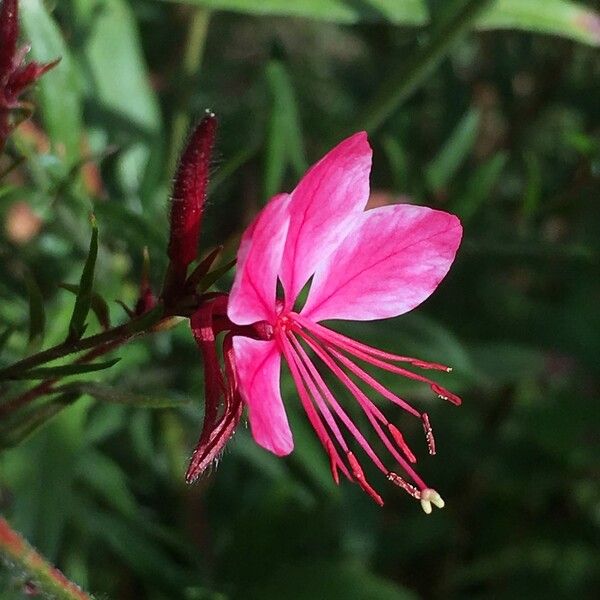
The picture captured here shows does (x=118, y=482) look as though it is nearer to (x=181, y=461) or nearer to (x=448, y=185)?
(x=181, y=461)

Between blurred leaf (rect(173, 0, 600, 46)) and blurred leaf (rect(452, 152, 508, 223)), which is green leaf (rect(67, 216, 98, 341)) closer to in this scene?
blurred leaf (rect(173, 0, 600, 46))

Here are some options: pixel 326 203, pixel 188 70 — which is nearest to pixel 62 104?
pixel 188 70

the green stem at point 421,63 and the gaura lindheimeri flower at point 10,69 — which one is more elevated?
the green stem at point 421,63

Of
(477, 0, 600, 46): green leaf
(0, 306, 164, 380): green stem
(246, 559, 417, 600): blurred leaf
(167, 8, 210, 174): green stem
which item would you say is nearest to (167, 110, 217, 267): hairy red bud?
(0, 306, 164, 380): green stem

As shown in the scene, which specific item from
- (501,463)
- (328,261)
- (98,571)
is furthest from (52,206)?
(501,463)

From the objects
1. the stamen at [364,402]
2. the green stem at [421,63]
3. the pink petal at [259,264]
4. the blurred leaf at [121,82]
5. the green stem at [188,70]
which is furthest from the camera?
the green stem at [188,70]

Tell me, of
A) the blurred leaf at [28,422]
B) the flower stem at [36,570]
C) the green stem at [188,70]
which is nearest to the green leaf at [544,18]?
the green stem at [188,70]

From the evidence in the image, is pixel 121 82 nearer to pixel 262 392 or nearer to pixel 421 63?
pixel 421 63

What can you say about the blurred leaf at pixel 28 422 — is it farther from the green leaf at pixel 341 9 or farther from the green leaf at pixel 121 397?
the green leaf at pixel 341 9
